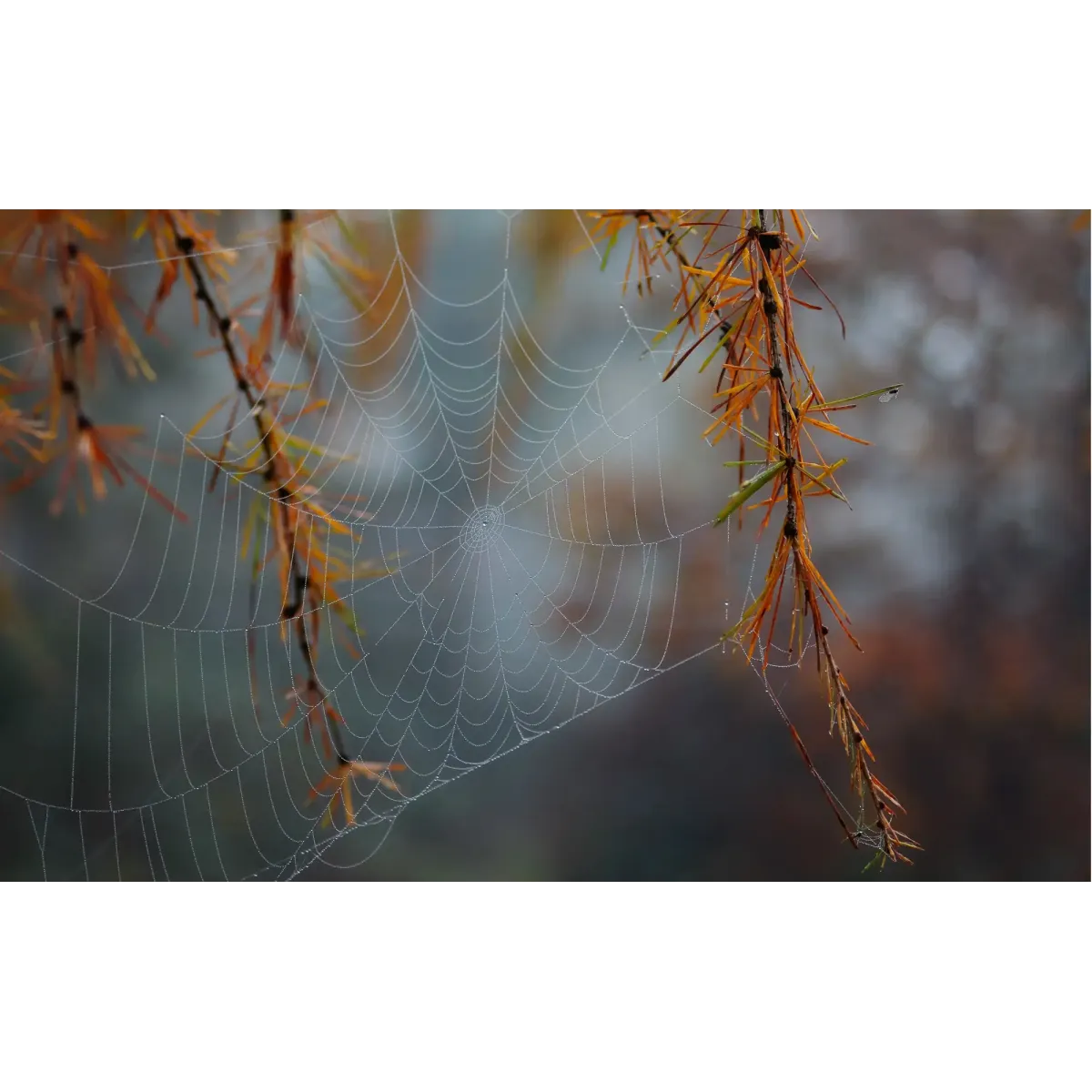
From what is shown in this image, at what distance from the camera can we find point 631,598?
2018mm

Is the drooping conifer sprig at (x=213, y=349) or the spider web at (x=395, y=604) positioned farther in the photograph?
the spider web at (x=395, y=604)

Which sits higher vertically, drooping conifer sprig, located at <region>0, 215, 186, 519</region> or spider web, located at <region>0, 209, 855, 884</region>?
drooping conifer sprig, located at <region>0, 215, 186, 519</region>

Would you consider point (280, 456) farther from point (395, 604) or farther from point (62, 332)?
point (395, 604)

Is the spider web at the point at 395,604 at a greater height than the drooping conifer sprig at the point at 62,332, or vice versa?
the drooping conifer sprig at the point at 62,332

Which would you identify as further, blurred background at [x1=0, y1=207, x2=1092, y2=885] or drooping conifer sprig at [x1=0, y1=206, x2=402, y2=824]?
blurred background at [x1=0, y1=207, x2=1092, y2=885]

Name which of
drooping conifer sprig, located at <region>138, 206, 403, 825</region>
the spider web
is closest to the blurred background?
the spider web

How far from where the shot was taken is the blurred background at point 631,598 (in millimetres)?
1578

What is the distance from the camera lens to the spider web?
1662 mm

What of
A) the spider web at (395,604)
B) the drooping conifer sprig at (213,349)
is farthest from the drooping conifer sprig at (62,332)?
the spider web at (395,604)

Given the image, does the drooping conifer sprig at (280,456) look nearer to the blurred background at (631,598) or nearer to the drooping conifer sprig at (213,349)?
the drooping conifer sprig at (213,349)

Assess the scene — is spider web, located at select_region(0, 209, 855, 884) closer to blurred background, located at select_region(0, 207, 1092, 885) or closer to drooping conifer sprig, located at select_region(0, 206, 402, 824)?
blurred background, located at select_region(0, 207, 1092, 885)

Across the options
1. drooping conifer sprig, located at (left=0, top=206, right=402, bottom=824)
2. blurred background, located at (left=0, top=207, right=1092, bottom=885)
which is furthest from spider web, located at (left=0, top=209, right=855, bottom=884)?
drooping conifer sprig, located at (left=0, top=206, right=402, bottom=824)
